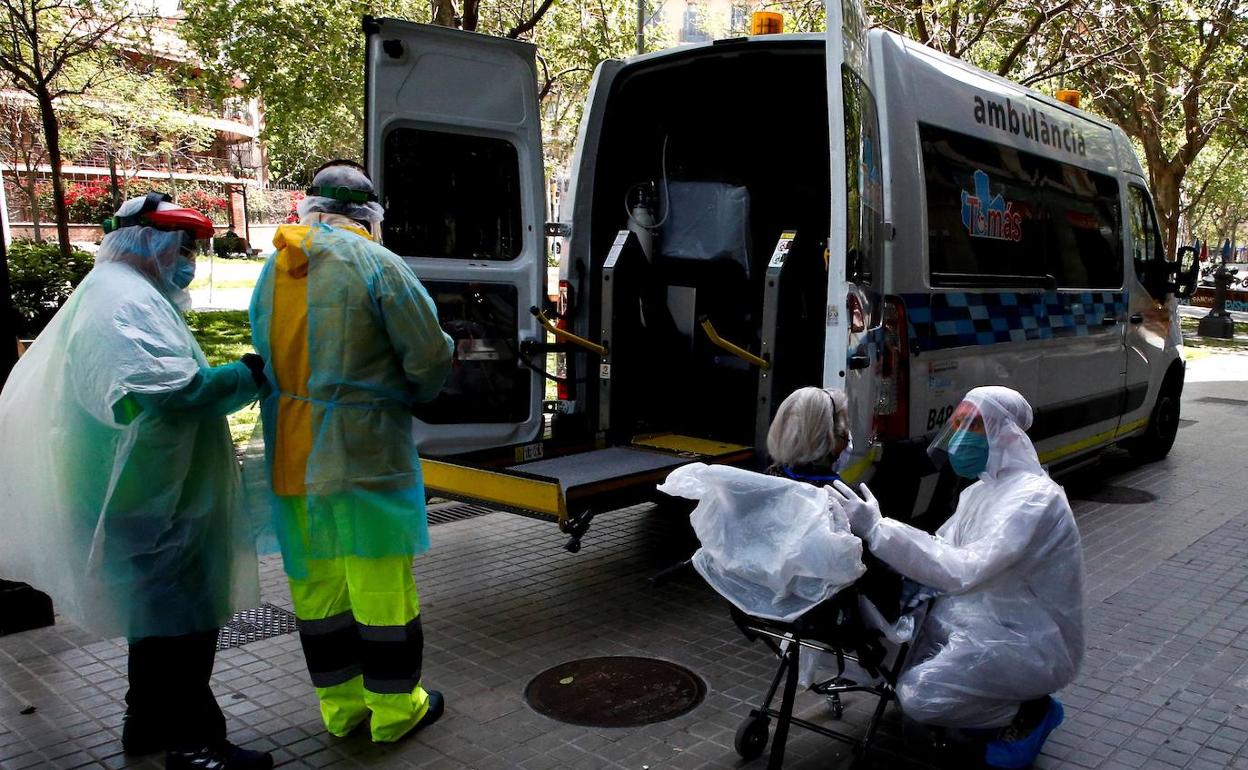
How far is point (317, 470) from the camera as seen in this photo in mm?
3369

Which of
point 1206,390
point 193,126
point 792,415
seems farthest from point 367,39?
point 193,126

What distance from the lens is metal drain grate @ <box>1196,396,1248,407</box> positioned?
39.3 feet

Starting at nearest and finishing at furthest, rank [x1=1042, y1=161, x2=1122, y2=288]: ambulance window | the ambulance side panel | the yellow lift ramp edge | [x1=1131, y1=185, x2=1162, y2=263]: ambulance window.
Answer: the yellow lift ramp edge, the ambulance side panel, [x1=1042, y1=161, x2=1122, y2=288]: ambulance window, [x1=1131, y1=185, x2=1162, y2=263]: ambulance window

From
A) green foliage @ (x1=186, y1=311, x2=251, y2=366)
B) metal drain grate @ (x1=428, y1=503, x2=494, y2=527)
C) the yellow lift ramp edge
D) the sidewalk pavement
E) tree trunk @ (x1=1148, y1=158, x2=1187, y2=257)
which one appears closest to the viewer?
the sidewalk pavement

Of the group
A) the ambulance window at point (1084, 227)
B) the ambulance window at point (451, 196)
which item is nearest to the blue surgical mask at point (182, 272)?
the ambulance window at point (451, 196)

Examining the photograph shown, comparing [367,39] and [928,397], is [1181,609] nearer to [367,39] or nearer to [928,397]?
[928,397]

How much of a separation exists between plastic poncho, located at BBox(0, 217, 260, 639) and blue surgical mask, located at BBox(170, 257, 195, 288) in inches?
1.5

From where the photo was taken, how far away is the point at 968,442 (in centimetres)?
334

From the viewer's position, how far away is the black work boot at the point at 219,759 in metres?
3.25

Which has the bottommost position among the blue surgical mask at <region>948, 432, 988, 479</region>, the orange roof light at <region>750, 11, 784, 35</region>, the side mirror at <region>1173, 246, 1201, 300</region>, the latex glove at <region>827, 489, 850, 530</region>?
the latex glove at <region>827, 489, 850, 530</region>

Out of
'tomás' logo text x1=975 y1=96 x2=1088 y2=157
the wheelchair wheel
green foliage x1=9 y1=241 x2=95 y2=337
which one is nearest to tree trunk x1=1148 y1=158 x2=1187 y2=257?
'tomás' logo text x1=975 y1=96 x2=1088 y2=157

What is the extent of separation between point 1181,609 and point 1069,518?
228 centimetres

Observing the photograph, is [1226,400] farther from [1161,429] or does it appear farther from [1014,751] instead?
[1014,751]

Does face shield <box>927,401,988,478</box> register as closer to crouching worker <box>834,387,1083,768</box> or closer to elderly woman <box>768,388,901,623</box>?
crouching worker <box>834,387,1083,768</box>
